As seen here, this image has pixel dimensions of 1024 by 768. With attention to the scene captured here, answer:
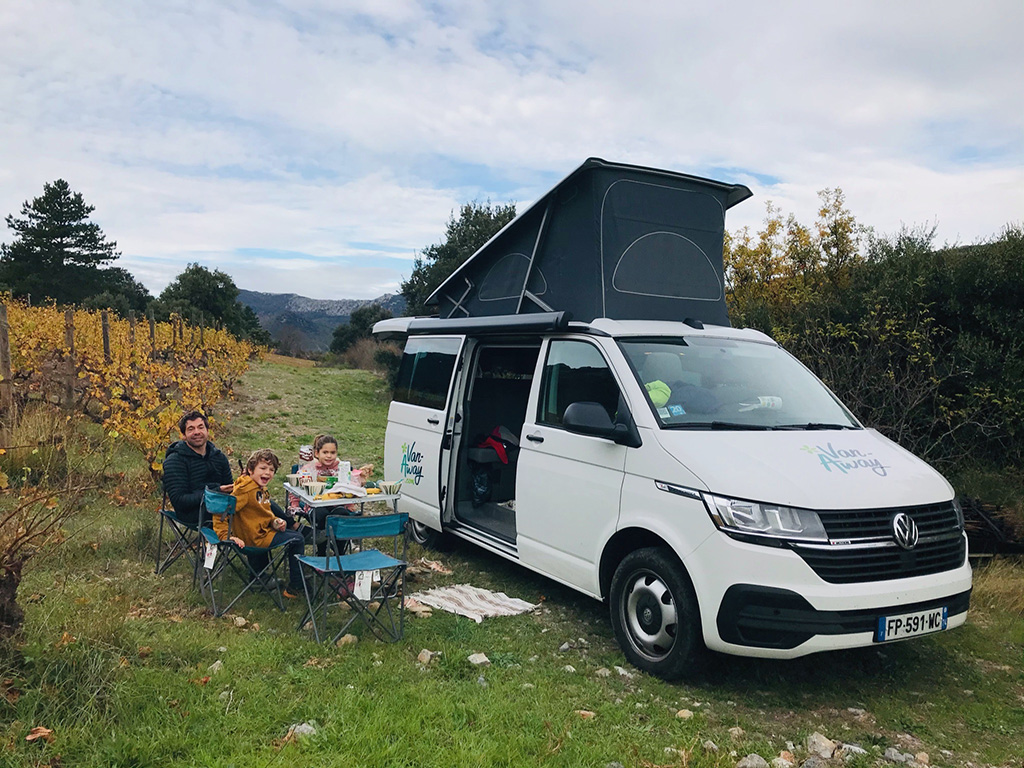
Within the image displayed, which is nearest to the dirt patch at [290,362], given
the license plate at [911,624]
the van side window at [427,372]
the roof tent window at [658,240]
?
the van side window at [427,372]

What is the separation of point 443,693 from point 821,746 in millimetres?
1908

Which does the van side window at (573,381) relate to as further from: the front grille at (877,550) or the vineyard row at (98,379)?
the vineyard row at (98,379)

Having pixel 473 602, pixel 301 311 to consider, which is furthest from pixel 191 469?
pixel 301 311

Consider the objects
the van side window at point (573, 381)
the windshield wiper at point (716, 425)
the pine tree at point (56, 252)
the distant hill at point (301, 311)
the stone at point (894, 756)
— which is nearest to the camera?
the stone at point (894, 756)

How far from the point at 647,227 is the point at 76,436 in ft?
24.9

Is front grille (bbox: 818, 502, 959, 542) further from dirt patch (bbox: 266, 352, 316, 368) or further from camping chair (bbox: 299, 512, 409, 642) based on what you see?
dirt patch (bbox: 266, 352, 316, 368)

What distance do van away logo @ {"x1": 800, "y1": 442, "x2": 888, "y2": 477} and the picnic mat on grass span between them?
2.46m

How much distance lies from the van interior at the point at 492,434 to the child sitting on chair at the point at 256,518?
1.73m

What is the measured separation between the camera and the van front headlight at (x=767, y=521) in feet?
12.7

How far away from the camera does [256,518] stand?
5.50 metres

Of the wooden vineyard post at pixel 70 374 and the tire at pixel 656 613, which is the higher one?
the wooden vineyard post at pixel 70 374

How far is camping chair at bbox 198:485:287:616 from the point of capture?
5219 millimetres

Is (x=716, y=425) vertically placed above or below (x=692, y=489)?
above

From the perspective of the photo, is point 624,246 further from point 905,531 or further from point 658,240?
point 905,531
